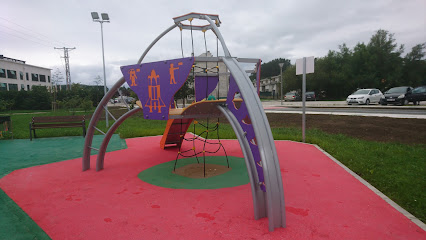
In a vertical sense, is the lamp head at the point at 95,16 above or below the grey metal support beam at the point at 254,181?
above

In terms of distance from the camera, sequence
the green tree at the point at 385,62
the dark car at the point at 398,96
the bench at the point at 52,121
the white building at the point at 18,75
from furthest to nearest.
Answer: the white building at the point at 18,75 → the green tree at the point at 385,62 → the dark car at the point at 398,96 → the bench at the point at 52,121

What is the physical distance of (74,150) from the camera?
9023 millimetres

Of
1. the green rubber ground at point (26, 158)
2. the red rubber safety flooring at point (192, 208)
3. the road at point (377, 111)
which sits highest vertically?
the road at point (377, 111)

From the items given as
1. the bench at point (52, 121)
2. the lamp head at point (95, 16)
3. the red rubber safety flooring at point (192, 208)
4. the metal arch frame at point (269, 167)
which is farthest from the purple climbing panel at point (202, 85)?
the lamp head at point (95, 16)

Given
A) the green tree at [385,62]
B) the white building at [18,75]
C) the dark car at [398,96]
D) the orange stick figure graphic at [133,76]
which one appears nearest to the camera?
the orange stick figure graphic at [133,76]

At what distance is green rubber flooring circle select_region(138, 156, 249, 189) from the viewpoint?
5.20m

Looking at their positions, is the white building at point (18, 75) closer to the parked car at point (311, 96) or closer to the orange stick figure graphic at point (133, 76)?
the parked car at point (311, 96)

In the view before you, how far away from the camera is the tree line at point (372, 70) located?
1457 inches

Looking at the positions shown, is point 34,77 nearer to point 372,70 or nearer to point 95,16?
point 95,16

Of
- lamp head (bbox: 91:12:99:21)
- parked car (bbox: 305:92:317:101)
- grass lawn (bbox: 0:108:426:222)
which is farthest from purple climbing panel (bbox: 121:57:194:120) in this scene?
parked car (bbox: 305:92:317:101)

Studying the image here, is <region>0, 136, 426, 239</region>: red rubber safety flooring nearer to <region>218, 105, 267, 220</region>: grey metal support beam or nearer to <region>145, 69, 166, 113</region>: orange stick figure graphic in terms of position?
<region>218, 105, 267, 220</region>: grey metal support beam

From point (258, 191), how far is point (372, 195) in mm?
2211

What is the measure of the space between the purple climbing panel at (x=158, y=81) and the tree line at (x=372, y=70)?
39.8 meters

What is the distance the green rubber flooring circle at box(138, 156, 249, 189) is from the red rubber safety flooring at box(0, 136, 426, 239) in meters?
0.24
